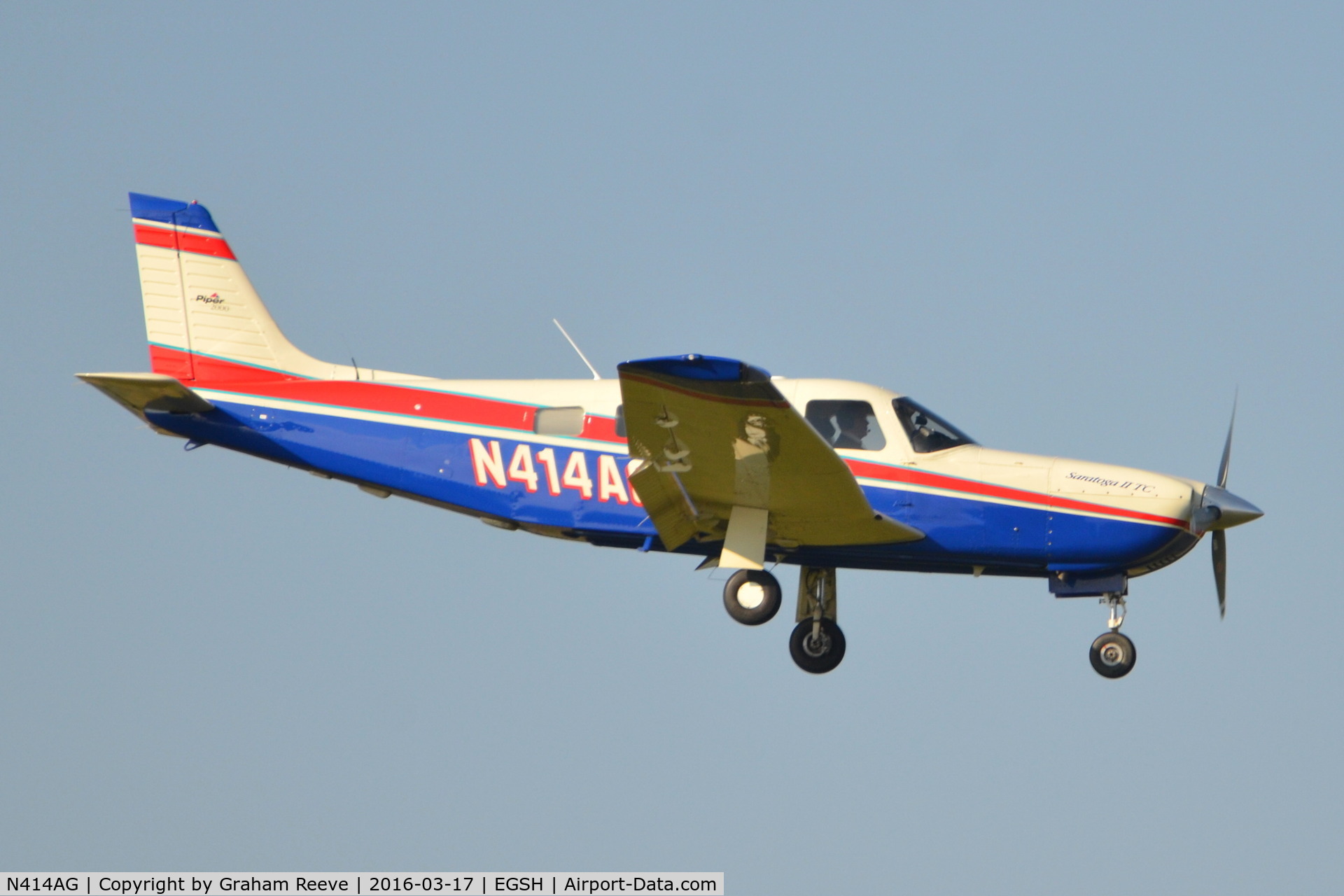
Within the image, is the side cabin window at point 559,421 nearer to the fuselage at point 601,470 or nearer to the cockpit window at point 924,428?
the fuselage at point 601,470

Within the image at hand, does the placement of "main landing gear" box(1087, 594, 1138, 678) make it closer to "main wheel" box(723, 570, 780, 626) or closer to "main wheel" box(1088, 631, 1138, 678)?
"main wheel" box(1088, 631, 1138, 678)

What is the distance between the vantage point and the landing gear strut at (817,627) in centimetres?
1758

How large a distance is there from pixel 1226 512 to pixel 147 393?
11.2 m

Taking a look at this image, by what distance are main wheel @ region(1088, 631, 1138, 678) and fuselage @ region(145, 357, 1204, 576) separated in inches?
27.5

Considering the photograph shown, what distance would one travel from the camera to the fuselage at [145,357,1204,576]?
1633 centimetres

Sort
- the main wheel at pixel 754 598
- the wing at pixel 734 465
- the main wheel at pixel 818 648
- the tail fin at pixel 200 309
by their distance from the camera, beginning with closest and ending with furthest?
the wing at pixel 734 465 → the main wheel at pixel 754 598 → the main wheel at pixel 818 648 → the tail fin at pixel 200 309

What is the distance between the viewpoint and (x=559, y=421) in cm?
1692

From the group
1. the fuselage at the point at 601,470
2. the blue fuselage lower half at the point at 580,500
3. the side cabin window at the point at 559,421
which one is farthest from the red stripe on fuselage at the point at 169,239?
the side cabin window at the point at 559,421

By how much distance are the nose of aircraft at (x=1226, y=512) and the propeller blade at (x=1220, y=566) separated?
0.79 meters

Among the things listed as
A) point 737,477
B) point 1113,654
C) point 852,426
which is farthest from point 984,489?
point 737,477

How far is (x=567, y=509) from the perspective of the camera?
16922 millimetres

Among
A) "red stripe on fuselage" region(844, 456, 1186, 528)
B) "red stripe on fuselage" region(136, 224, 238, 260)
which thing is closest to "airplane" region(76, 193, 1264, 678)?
"red stripe on fuselage" region(844, 456, 1186, 528)

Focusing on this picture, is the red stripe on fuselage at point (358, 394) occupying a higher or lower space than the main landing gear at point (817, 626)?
higher

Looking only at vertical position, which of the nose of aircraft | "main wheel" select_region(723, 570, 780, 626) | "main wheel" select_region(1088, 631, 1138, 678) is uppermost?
the nose of aircraft
